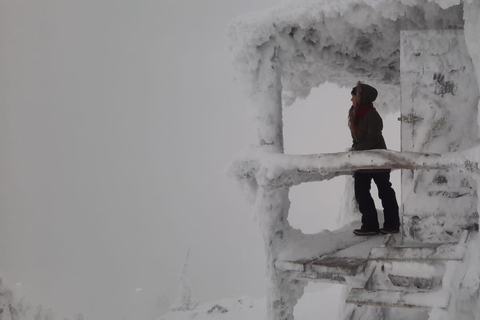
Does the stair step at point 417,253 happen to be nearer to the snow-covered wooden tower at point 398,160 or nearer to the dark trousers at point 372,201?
the snow-covered wooden tower at point 398,160

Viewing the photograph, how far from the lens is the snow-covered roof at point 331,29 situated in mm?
4625

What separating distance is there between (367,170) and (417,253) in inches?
54.4

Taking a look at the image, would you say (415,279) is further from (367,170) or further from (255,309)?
(255,309)

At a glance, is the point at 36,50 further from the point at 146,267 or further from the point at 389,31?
the point at 389,31

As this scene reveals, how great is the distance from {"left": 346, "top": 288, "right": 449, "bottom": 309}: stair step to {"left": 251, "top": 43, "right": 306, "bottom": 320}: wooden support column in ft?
4.15

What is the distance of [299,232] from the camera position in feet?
17.6

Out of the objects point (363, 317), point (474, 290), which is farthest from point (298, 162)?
point (363, 317)

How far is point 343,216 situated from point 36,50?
57.9 m

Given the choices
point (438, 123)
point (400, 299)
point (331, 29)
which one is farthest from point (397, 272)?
point (331, 29)

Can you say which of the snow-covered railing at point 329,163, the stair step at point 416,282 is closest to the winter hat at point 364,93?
the snow-covered railing at point 329,163

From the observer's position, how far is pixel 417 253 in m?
4.24

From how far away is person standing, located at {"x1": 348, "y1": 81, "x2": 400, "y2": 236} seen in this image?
5160 mm

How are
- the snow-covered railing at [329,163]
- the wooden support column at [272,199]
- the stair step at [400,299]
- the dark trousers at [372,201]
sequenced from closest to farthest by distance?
the stair step at [400,299]
the snow-covered railing at [329,163]
the wooden support column at [272,199]
the dark trousers at [372,201]

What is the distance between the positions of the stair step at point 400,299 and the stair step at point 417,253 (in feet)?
1.44
